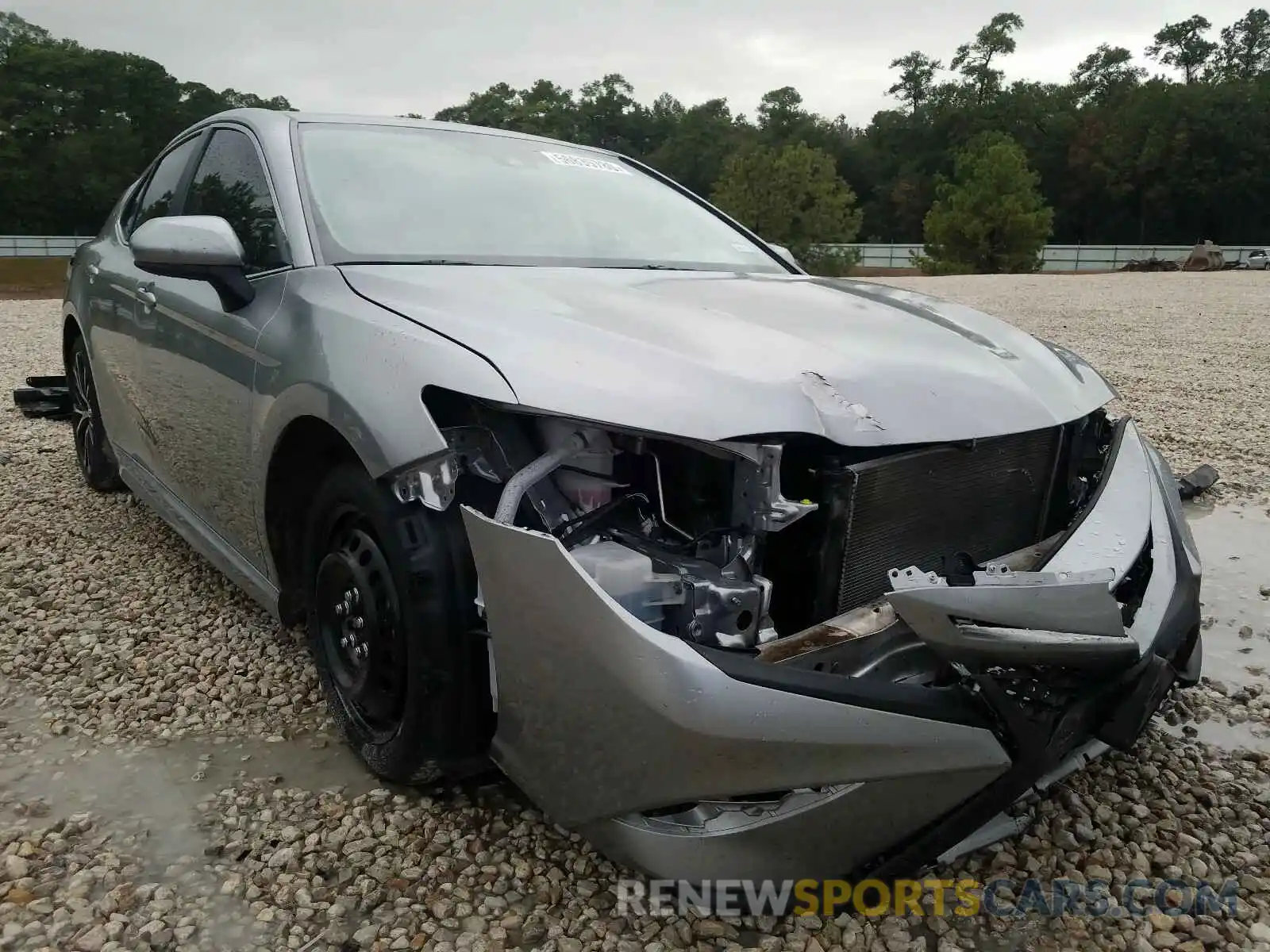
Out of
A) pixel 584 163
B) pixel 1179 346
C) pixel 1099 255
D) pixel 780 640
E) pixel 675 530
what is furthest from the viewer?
pixel 1099 255

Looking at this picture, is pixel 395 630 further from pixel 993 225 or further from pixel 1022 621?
pixel 993 225

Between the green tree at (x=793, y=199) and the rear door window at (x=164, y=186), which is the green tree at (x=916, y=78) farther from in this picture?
the rear door window at (x=164, y=186)

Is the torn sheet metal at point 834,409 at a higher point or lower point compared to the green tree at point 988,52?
lower

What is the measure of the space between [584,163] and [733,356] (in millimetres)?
1666

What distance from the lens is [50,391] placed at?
247 inches

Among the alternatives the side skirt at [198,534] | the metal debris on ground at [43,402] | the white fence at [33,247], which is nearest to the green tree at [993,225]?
the metal debris on ground at [43,402]

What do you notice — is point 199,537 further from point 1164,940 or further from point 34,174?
point 34,174

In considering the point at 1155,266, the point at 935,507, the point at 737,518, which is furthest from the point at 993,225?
the point at 737,518

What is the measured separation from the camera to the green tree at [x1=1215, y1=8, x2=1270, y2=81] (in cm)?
5962

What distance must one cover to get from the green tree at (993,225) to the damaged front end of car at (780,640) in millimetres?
35503

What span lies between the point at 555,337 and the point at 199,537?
1.74m

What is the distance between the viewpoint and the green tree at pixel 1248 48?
59625 millimetres

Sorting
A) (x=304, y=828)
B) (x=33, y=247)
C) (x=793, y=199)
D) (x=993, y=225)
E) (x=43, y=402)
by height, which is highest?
(x=793, y=199)

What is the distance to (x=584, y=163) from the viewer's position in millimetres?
3256
